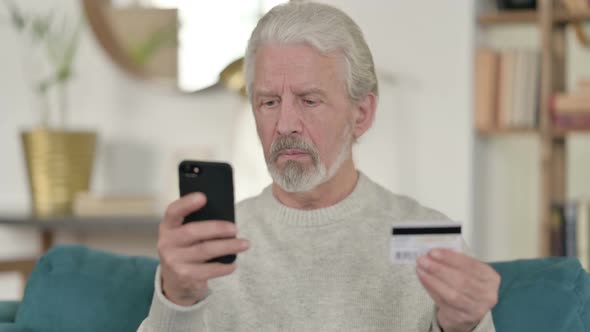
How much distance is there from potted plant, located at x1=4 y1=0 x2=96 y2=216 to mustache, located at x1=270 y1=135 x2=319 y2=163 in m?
1.83

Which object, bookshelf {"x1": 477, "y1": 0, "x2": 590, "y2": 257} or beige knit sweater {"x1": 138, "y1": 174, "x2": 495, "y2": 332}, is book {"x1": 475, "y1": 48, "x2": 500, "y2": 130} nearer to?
bookshelf {"x1": 477, "y1": 0, "x2": 590, "y2": 257}

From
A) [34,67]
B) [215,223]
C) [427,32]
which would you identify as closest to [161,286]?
[215,223]

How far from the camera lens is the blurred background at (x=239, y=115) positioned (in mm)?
3430

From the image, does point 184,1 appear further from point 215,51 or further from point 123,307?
point 123,307

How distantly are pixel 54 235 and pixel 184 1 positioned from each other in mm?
993

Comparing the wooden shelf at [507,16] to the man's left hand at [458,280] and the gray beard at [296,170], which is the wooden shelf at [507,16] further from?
the man's left hand at [458,280]

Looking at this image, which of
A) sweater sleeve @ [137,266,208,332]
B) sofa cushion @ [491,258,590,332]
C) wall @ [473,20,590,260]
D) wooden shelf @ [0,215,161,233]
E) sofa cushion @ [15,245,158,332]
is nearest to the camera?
sweater sleeve @ [137,266,208,332]

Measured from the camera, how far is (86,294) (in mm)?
1894

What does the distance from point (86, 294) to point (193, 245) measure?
577mm

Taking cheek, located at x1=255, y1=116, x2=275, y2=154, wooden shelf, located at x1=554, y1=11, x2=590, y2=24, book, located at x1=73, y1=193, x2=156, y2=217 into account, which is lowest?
book, located at x1=73, y1=193, x2=156, y2=217

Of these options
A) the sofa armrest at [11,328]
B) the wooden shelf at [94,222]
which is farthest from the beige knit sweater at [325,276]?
the wooden shelf at [94,222]

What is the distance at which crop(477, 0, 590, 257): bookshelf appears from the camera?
349 centimetres

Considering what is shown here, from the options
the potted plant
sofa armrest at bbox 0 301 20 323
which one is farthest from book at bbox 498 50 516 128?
sofa armrest at bbox 0 301 20 323

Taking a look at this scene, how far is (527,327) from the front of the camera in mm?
1729
